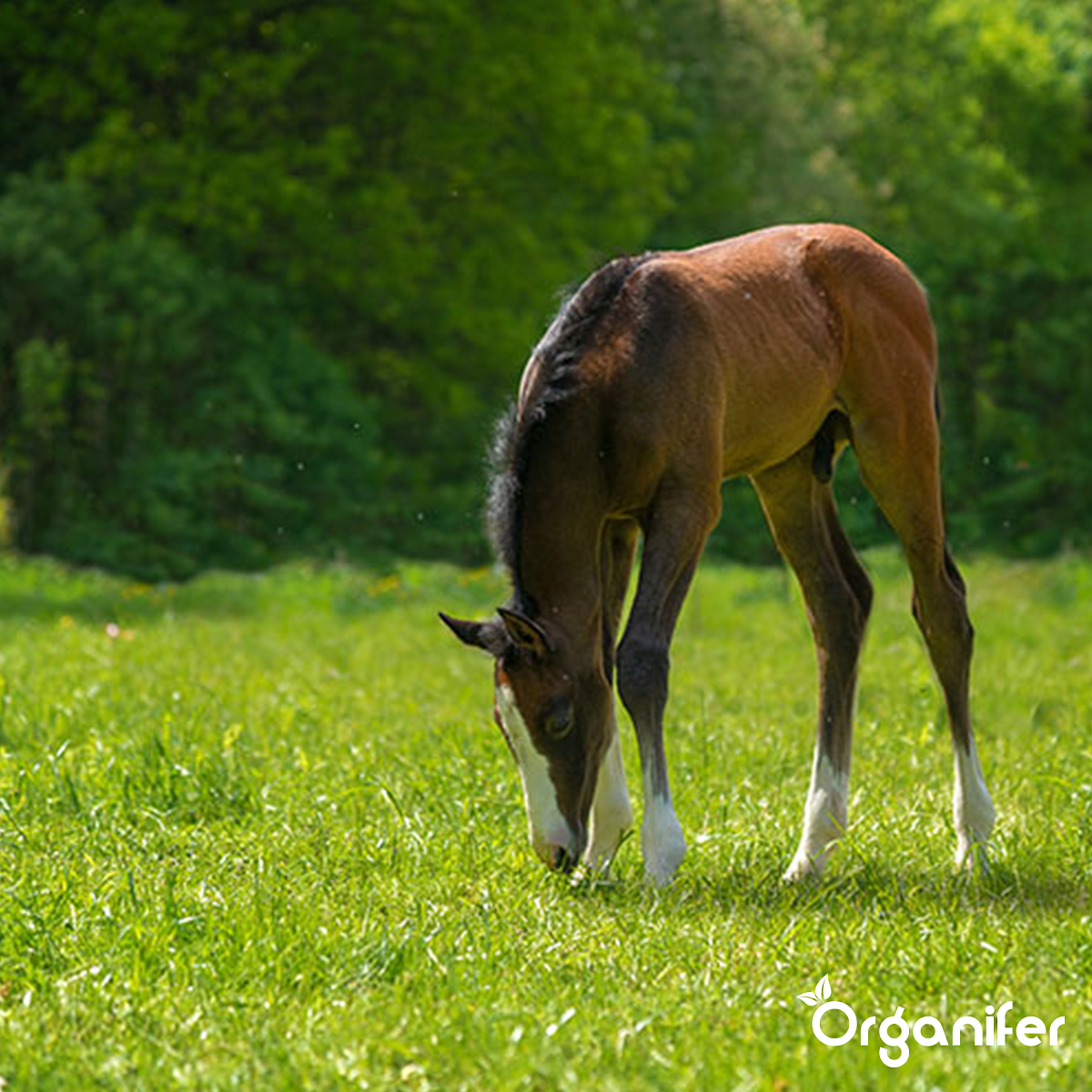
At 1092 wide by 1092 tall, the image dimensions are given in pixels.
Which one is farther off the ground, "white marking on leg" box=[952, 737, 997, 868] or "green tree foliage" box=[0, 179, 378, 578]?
"white marking on leg" box=[952, 737, 997, 868]

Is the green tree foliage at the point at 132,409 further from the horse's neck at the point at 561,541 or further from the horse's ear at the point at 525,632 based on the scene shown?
the horse's ear at the point at 525,632

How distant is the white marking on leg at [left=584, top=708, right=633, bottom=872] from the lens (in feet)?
17.4

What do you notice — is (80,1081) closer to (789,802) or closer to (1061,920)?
(1061,920)

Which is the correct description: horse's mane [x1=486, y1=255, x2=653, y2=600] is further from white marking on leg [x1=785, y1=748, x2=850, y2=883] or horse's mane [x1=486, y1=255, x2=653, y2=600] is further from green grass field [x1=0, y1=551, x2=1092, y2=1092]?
white marking on leg [x1=785, y1=748, x2=850, y2=883]

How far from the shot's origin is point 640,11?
26609 mm

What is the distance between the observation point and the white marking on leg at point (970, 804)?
545cm

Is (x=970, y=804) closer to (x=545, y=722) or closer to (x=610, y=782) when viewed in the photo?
(x=610, y=782)

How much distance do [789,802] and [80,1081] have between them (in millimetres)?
3307

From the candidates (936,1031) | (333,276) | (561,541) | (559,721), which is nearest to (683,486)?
(561,541)

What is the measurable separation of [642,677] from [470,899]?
75 centimetres

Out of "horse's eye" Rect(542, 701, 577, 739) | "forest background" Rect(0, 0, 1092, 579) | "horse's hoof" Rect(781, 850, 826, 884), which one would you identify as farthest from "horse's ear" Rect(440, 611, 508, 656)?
"forest background" Rect(0, 0, 1092, 579)

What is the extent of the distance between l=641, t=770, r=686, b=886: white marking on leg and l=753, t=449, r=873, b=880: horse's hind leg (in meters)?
1.02

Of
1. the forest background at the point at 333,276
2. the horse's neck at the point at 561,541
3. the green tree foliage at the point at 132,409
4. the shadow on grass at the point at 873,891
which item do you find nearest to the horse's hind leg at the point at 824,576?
the shadow on grass at the point at 873,891

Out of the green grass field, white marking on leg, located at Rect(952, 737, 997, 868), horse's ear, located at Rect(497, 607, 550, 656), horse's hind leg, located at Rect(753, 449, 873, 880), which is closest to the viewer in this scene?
the green grass field
